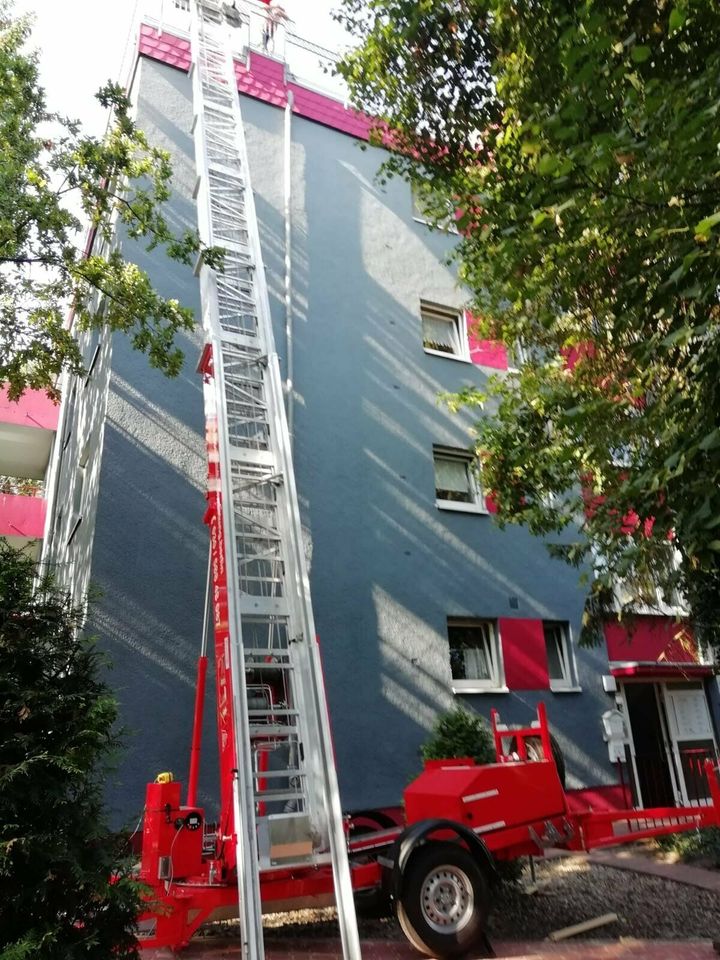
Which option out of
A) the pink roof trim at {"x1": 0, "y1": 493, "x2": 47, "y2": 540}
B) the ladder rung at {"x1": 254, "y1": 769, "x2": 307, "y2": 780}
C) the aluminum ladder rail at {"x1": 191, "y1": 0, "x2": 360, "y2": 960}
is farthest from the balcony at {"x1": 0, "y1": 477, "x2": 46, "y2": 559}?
the ladder rung at {"x1": 254, "y1": 769, "x2": 307, "y2": 780}

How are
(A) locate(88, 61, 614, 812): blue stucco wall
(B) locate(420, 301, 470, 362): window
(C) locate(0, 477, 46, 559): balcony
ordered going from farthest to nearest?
(C) locate(0, 477, 46, 559): balcony → (B) locate(420, 301, 470, 362): window → (A) locate(88, 61, 614, 812): blue stucco wall

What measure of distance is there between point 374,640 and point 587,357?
5.51 metres

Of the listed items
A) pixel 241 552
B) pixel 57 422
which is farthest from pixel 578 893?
pixel 57 422

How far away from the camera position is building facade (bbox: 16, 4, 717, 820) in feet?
33.3

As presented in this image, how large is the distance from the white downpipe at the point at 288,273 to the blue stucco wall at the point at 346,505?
16 cm

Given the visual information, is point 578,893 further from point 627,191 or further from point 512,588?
point 627,191

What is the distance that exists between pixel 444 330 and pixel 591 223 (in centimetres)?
998

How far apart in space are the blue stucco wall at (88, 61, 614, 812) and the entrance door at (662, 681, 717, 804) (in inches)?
86.0

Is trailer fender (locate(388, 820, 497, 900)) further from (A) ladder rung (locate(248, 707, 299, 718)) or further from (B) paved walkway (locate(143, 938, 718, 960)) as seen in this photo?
(A) ladder rung (locate(248, 707, 299, 718))

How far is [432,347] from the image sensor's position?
15.1 meters

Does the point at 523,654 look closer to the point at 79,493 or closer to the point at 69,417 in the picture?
the point at 79,493

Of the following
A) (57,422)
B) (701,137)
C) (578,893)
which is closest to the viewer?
(701,137)

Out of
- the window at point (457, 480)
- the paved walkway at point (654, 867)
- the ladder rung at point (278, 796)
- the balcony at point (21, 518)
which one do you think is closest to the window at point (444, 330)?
the window at point (457, 480)

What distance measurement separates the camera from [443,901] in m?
5.91
